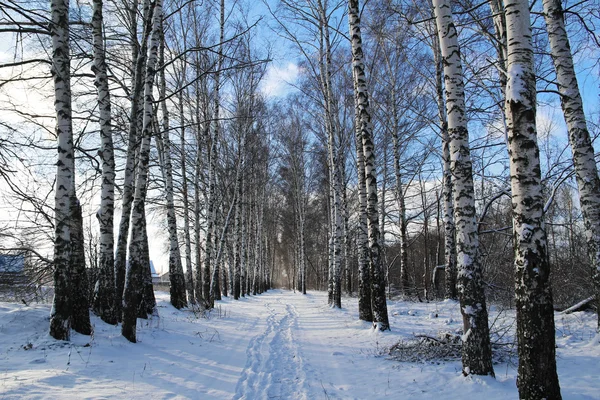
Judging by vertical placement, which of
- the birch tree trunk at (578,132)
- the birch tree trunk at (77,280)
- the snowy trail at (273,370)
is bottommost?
the snowy trail at (273,370)

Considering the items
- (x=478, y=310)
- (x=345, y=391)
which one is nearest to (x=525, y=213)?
(x=478, y=310)

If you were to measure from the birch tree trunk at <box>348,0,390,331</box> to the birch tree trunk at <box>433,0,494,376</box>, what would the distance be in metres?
3.56

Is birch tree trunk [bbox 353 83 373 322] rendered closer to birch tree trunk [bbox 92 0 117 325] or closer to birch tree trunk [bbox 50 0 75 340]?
birch tree trunk [bbox 92 0 117 325]

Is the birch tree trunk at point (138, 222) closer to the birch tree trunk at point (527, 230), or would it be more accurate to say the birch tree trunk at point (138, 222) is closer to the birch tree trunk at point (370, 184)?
the birch tree trunk at point (370, 184)

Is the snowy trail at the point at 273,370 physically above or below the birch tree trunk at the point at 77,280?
below

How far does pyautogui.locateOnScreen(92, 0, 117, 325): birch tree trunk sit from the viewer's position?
717 centimetres

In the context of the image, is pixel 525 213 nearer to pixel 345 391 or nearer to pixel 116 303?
pixel 345 391

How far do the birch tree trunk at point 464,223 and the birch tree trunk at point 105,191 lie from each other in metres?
6.50

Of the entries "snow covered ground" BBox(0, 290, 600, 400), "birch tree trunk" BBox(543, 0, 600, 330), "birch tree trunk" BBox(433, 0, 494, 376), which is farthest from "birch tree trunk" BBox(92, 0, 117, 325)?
"birch tree trunk" BBox(543, 0, 600, 330)

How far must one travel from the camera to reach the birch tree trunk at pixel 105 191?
7172mm

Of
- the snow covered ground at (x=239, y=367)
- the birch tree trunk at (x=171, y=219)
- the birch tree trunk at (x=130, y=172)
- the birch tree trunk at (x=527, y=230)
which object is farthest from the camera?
the birch tree trunk at (x=171, y=219)

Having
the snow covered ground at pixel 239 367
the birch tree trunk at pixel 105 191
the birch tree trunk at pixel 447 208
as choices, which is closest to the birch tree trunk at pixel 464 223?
the snow covered ground at pixel 239 367

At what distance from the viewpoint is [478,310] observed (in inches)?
175

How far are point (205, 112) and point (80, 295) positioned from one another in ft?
31.6
